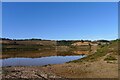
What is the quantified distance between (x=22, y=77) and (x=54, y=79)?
3.36 metres

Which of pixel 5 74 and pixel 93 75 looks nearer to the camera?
pixel 5 74

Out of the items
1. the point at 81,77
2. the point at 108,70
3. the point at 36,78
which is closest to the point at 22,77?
the point at 36,78

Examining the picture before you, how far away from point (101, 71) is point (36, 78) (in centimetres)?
985

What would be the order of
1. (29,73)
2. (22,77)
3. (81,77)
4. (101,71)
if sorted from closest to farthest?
(22,77) → (29,73) → (81,77) → (101,71)

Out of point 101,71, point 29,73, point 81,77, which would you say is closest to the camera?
point 29,73

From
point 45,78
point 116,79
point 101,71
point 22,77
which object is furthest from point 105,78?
point 22,77

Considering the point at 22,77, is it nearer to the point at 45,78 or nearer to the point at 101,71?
the point at 45,78

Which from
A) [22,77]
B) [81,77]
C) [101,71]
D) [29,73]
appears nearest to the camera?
[22,77]

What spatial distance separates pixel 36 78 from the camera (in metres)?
24.4

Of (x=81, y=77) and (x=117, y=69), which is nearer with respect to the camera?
(x=81, y=77)

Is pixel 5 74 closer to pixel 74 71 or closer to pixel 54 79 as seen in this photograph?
pixel 54 79

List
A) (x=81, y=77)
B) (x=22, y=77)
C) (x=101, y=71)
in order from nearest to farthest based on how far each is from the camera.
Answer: (x=22, y=77) < (x=81, y=77) < (x=101, y=71)

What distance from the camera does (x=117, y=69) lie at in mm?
32531

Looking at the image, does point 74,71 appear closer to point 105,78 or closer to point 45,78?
point 105,78
